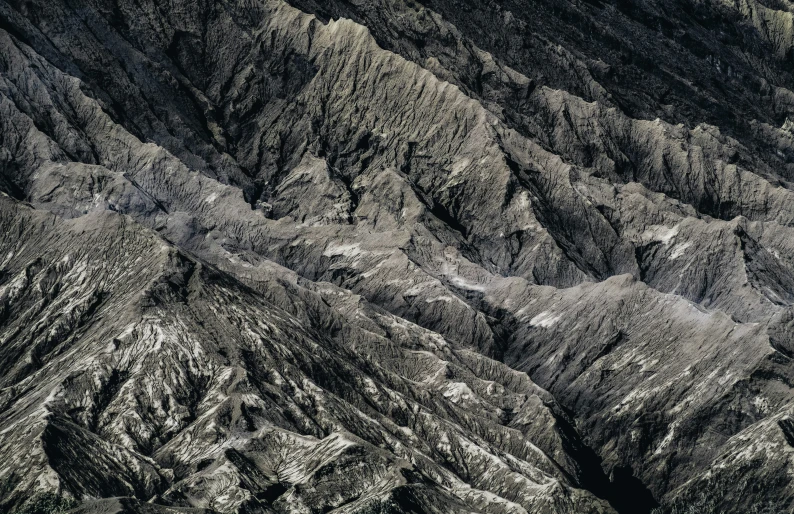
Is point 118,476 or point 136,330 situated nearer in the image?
point 118,476

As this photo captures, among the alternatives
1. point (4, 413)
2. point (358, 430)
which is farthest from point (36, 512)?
point (358, 430)

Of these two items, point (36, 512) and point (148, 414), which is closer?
point (36, 512)

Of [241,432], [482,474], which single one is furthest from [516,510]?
[241,432]

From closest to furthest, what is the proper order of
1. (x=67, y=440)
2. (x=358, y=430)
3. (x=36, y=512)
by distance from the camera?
(x=36, y=512)
(x=67, y=440)
(x=358, y=430)

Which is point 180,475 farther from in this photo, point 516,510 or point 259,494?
point 516,510

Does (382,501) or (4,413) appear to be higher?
(382,501)

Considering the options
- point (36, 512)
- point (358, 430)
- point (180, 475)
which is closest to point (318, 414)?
point (358, 430)

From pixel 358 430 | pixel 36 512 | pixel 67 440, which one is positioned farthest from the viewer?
pixel 358 430

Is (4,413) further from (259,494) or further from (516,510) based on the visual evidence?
(516,510)

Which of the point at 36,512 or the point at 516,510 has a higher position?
the point at 516,510
